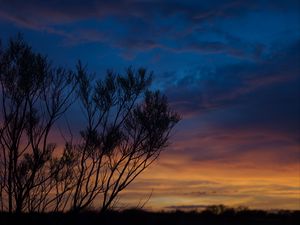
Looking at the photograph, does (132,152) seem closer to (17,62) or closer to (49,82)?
(49,82)

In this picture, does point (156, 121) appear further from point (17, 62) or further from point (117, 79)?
point (17, 62)

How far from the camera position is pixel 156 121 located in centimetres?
1517

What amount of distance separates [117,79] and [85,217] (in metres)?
4.47

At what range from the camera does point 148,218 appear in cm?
2070

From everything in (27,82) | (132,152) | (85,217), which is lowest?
(85,217)

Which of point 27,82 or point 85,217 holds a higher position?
point 27,82

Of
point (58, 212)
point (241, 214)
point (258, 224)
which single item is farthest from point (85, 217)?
point (241, 214)

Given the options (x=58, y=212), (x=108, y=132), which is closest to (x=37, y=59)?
(x=108, y=132)

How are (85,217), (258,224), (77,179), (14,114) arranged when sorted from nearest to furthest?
(14,114), (77,179), (85,217), (258,224)

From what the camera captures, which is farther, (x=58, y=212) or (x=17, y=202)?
(x=58, y=212)

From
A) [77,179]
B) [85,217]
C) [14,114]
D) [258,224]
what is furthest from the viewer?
[258,224]

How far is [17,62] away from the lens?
13.7 metres

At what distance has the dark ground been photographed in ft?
47.7

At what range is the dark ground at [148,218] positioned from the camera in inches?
572
